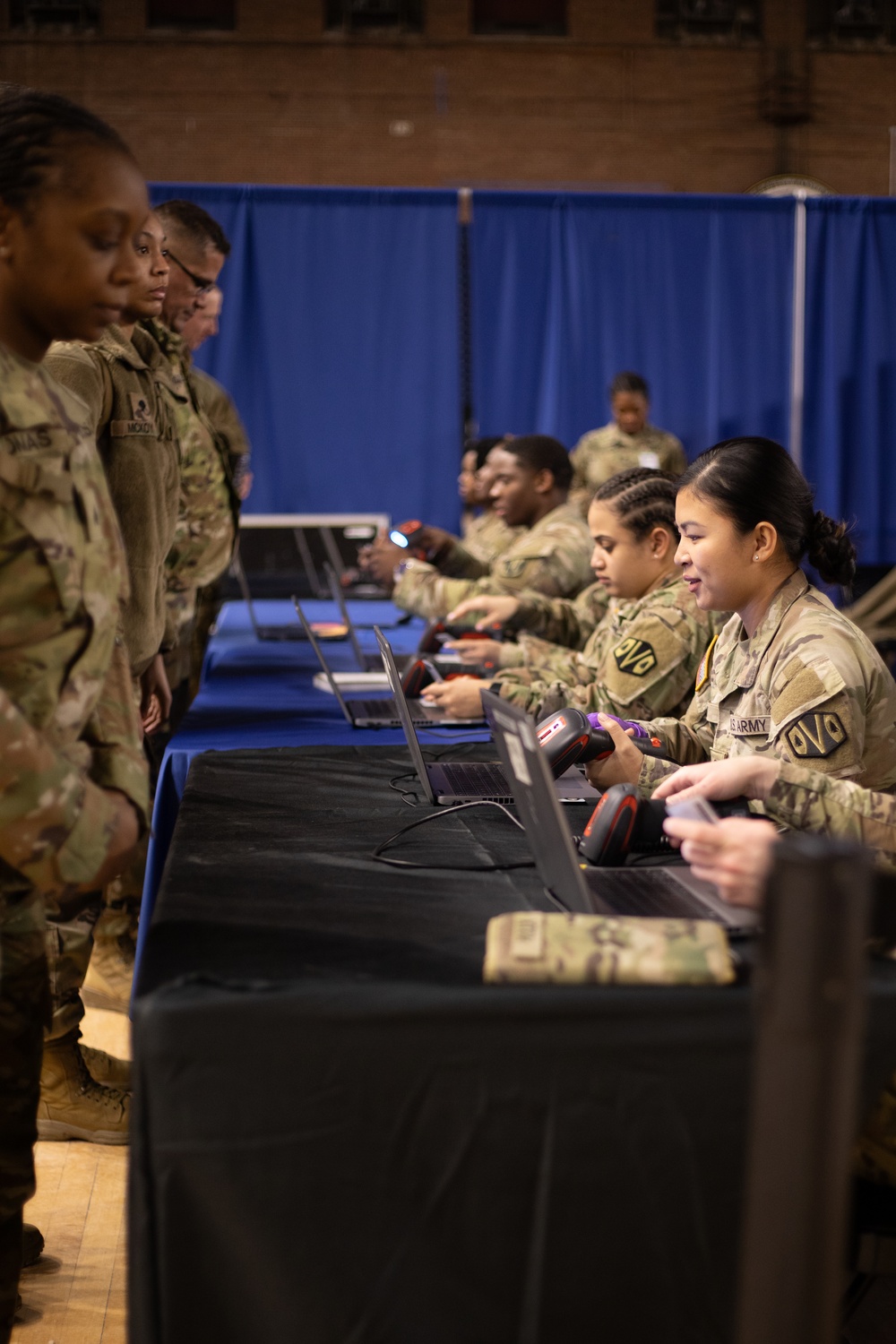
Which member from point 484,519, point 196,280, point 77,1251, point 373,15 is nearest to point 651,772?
point 77,1251

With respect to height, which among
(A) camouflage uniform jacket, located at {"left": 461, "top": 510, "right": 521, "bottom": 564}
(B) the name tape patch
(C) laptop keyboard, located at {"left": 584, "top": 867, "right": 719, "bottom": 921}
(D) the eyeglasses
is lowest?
(A) camouflage uniform jacket, located at {"left": 461, "top": 510, "right": 521, "bottom": 564}

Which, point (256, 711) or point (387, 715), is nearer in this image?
point (387, 715)

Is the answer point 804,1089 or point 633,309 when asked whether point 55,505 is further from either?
→ point 633,309

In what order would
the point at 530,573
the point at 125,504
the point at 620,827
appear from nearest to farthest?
1. the point at 620,827
2. the point at 125,504
3. the point at 530,573

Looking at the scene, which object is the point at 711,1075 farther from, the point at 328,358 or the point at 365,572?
the point at 328,358

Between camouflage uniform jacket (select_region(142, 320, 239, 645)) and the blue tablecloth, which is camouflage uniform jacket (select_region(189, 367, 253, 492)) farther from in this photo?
camouflage uniform jacket (select_region(142, 320, 239, 645))

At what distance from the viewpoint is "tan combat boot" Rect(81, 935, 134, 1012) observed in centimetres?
264

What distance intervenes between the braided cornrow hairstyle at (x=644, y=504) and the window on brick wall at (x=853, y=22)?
7.20 metres

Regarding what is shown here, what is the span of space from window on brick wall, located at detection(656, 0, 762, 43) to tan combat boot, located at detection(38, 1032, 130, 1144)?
26.1ft

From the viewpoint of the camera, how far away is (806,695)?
152 cm

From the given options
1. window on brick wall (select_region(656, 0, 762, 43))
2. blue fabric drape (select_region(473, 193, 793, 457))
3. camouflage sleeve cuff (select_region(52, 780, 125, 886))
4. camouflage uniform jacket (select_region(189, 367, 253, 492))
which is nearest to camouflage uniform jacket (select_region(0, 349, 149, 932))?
camouflage sleeve cuff (select_region(52, 780, 125, 886))

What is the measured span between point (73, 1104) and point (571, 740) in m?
1.10

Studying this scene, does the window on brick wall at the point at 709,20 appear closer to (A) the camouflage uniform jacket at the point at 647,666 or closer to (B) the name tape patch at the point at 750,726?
(A) the camouflage uniform jacket at the point at 647,666

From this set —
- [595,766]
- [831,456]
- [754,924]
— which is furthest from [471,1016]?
[831,456]
